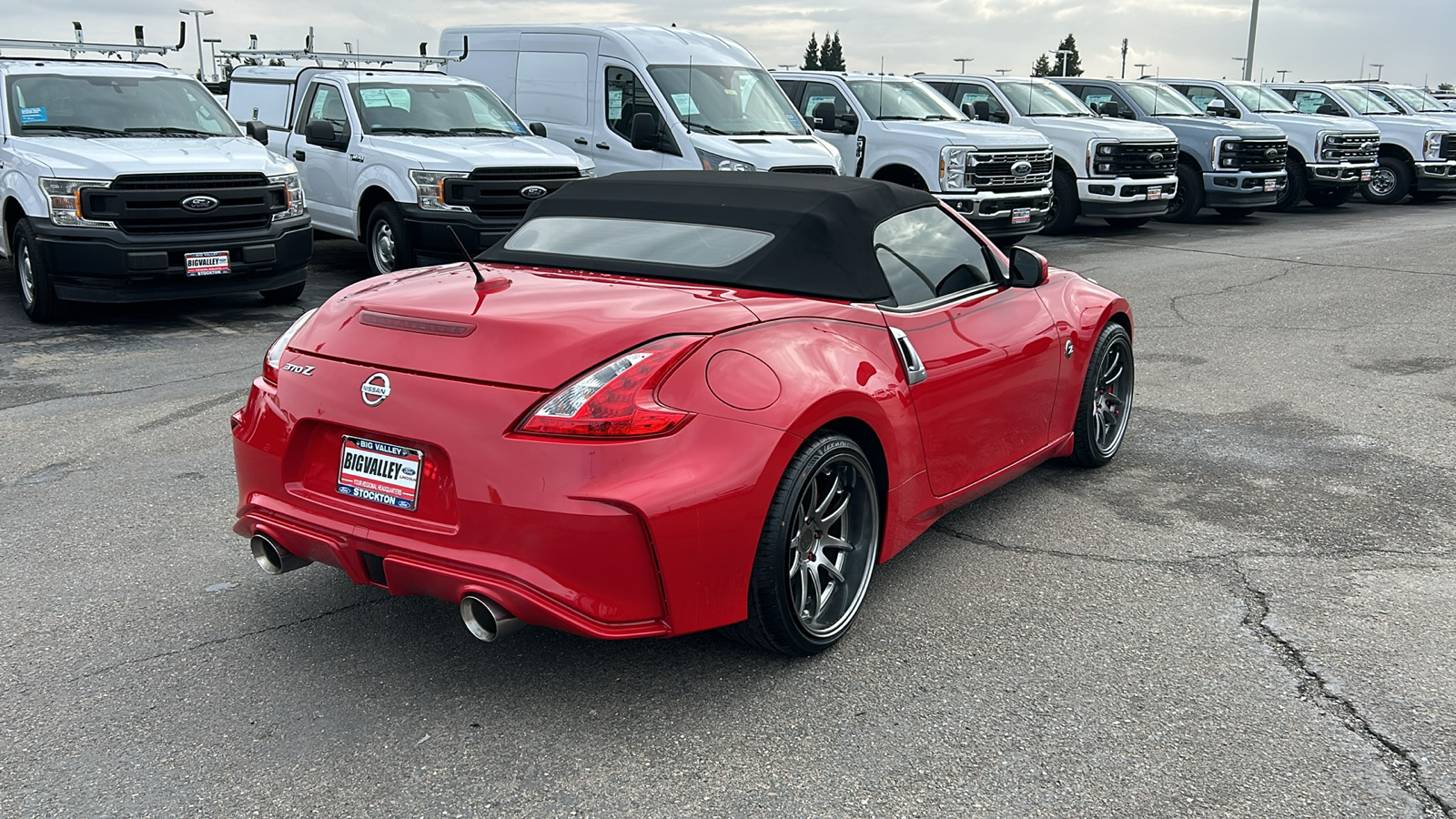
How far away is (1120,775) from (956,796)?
0.43 meters

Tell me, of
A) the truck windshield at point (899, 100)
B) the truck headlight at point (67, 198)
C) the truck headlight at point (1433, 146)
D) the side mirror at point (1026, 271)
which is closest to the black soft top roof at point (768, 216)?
the side mirror at point (1026, 271)

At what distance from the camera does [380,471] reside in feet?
11.2

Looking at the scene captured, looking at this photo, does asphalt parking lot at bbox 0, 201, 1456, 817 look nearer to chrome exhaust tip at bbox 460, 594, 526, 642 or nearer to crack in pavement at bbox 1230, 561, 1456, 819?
crack in pavement at bbox 1230, 561, 1456, 819

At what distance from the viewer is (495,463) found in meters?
3.21

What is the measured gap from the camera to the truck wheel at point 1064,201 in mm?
17203

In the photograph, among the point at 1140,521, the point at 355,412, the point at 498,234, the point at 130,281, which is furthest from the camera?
the point at 498,234

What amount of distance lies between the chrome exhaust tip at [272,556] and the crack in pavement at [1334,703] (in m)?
2.88

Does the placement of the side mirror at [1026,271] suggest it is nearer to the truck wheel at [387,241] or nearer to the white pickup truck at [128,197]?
the white pickup truck at [128,197]

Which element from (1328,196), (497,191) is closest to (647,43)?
(497,191)

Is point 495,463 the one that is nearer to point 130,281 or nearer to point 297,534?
point 297,534

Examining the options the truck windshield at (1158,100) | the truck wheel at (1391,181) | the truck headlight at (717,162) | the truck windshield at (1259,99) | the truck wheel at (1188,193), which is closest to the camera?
the truck headlight at (717,162)

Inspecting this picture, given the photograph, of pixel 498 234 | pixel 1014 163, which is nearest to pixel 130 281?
pixel 498 234

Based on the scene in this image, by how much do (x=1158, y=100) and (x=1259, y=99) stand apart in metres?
3.90

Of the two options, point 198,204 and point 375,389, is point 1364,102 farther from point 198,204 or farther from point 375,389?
point 375,389
